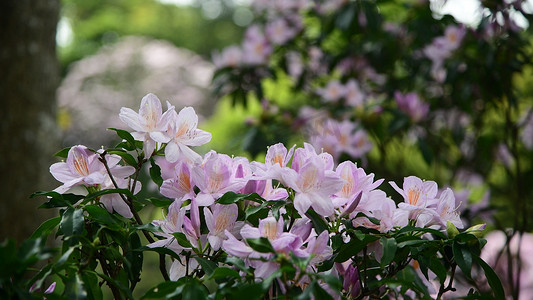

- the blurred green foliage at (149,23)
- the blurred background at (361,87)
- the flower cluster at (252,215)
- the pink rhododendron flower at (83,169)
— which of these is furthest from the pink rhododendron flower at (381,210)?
the blurred green foliage at (149,23)

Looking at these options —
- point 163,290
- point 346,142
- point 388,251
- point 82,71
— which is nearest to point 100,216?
point 163,290

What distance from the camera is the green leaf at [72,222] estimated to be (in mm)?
688

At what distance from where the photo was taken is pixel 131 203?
2.63 ft

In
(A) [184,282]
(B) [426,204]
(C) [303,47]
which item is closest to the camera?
(A) [184,282]

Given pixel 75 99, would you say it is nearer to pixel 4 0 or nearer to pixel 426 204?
pixel 4 0

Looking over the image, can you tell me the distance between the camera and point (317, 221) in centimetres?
72

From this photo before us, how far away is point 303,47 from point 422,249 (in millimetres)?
1753

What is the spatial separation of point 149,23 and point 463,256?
12.0m

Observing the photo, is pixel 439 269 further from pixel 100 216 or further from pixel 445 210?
pixel 100 216

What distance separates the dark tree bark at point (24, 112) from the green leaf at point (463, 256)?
4.93 feet

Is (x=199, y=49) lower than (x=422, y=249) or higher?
lower

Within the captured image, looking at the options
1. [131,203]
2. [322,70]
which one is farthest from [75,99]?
[131,203]

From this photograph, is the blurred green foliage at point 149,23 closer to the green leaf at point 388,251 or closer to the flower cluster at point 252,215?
the flower cluster at point 252,215

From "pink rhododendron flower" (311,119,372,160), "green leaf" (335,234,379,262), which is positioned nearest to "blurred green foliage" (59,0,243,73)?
"pink rhododendron flower" (311,119,372,160)
